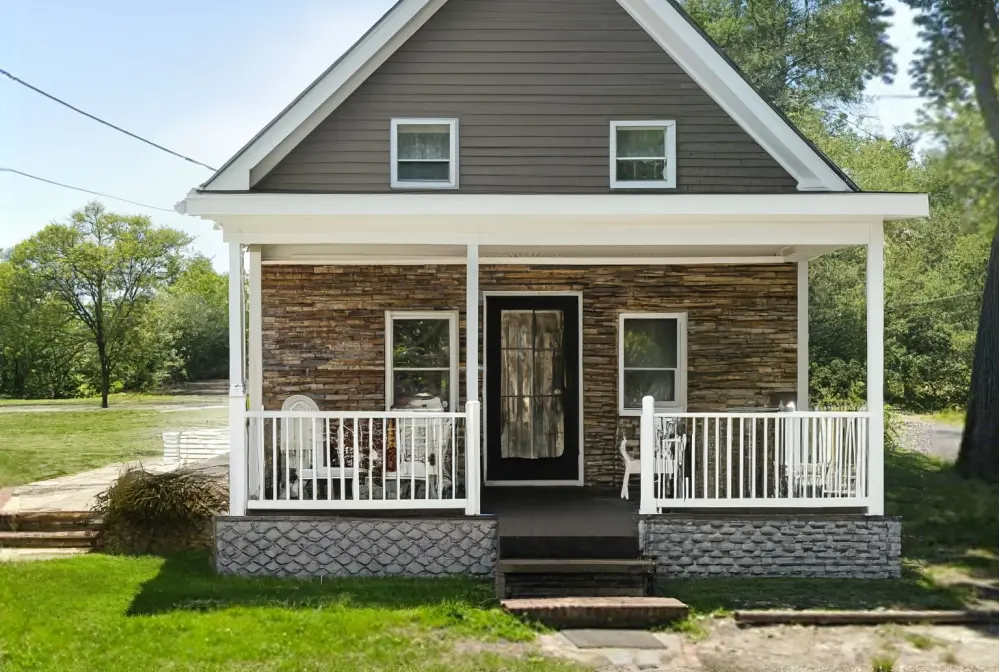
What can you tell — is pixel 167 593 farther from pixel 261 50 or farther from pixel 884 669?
pixel 261 50

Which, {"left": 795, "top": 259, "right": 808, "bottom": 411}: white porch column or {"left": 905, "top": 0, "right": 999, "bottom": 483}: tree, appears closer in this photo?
{"left": 795, "top": 259, "right": 808, "bottom": 411}: white porch column

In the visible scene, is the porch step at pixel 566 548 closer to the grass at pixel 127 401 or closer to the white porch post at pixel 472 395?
the white porch post at pixel 472 395

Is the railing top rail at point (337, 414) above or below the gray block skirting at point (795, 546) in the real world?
above

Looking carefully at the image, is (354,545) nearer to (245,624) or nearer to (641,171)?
(245,624)

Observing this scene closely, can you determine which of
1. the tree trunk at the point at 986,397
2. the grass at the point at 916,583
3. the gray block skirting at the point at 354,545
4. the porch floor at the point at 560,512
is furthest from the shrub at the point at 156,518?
the tree trunk at the point at 986,397

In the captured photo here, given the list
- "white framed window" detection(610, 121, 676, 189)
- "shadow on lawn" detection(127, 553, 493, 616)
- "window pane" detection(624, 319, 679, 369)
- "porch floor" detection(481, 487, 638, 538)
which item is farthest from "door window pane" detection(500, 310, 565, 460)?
"shadow on lawn" detection(127, 553, 493, 616)

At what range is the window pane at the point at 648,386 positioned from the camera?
10.2m

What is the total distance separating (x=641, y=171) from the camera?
9438mm

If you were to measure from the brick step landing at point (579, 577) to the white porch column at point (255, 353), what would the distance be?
2.38m

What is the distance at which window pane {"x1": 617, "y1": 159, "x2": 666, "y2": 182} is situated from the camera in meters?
9.43

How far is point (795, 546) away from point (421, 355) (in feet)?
14.4

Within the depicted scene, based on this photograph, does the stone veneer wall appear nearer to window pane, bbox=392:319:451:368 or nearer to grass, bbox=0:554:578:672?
window pane, bbox=392:319:451:368

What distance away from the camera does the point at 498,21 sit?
9.29 m

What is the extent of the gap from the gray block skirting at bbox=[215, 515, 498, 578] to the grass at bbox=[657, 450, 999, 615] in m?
1.57
